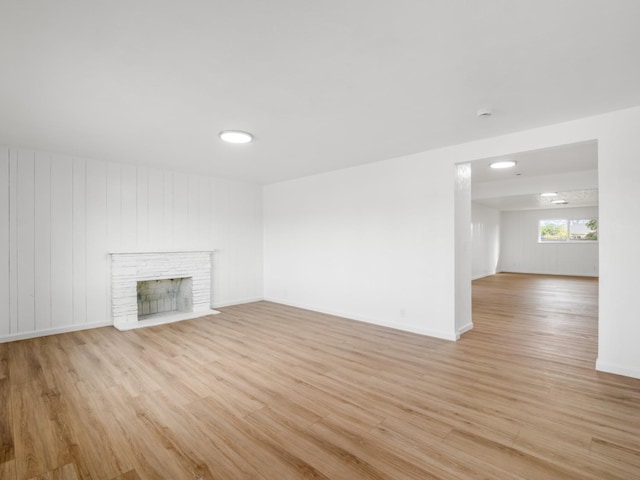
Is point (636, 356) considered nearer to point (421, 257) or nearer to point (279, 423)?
point (421, 257)

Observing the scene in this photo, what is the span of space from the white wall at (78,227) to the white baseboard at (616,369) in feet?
18.5

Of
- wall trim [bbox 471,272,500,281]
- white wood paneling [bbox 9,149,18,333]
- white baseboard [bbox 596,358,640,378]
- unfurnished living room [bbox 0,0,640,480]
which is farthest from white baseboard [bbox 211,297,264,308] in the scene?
wall trim [bbox 471,272,500,281]

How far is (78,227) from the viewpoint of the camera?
4641 mm

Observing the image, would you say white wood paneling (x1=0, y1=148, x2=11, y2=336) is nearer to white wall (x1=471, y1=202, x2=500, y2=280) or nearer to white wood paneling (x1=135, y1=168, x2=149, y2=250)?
white wood paneling (x1=135, y1=168, x2=149, y2=250)

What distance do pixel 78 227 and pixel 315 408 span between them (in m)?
4.43

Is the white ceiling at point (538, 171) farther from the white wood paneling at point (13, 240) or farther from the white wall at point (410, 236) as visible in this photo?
the white wood paneling at point (13, 240)

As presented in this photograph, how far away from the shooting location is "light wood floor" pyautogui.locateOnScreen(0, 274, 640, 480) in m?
1.81

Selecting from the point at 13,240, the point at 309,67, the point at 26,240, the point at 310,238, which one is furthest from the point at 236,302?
the point at 309,67

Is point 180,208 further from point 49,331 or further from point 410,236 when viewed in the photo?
point 410,236

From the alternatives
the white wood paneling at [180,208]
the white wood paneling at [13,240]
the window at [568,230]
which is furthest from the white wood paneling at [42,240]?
the window at [568,230]

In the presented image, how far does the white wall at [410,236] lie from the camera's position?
2.95 m

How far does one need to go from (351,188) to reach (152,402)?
3959 mm

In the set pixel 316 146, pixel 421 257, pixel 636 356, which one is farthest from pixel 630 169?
pixel 316 146

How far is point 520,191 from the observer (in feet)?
21.1
